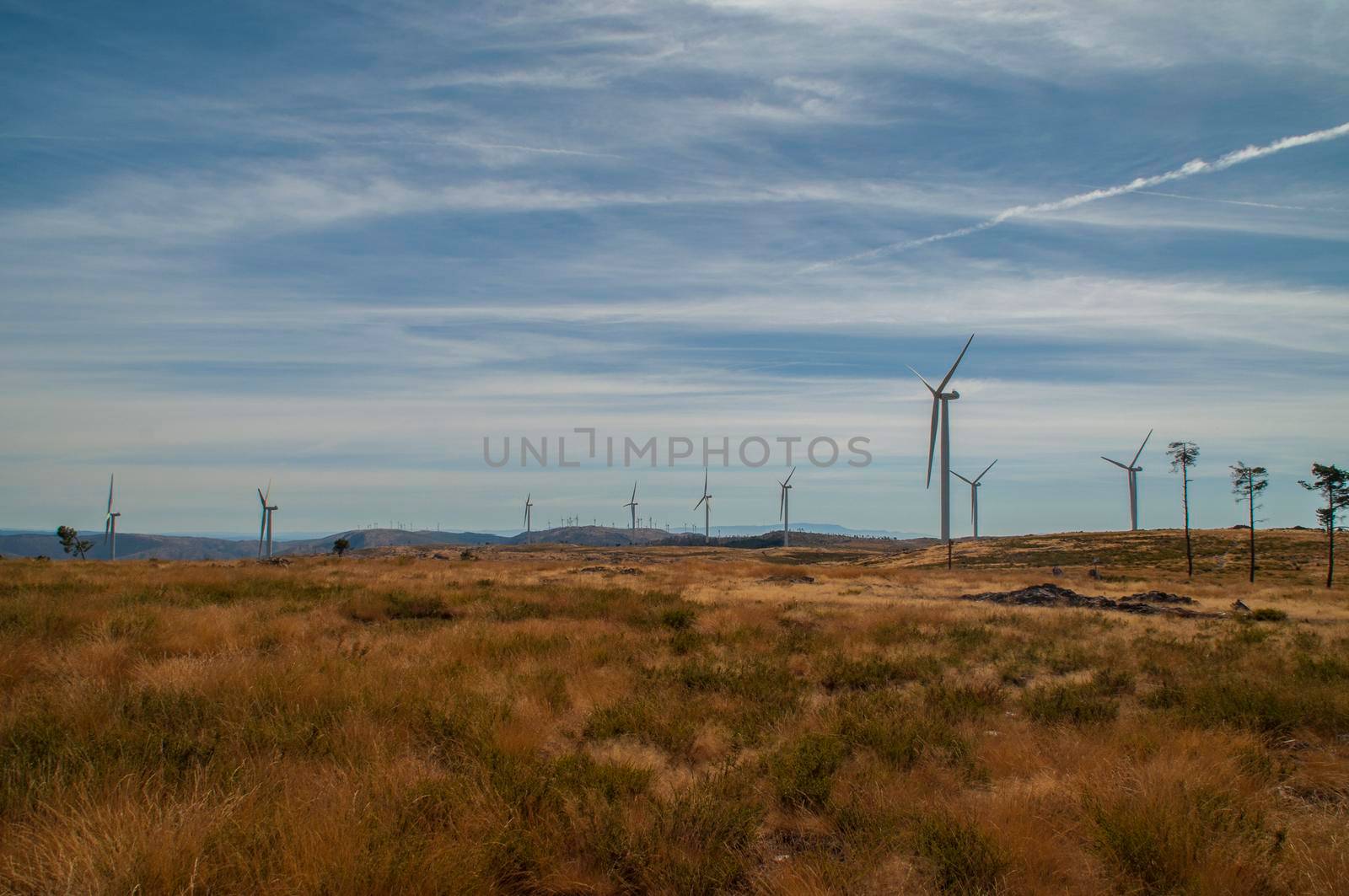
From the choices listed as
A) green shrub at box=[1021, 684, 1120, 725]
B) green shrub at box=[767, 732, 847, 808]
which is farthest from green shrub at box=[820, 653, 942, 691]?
green shrub at box=[767, 732, 847, 808]

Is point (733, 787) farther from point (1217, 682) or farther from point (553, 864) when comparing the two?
point (1217, 682)

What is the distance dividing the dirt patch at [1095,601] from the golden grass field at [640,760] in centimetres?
1333

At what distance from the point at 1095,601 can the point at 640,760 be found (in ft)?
102

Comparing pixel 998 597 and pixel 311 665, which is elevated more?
pixel 311 665

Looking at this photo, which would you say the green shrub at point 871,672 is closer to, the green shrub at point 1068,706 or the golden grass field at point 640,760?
the golden grass field at point 640,760

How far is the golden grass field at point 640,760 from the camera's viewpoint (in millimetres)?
5332

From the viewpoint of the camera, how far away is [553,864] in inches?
219

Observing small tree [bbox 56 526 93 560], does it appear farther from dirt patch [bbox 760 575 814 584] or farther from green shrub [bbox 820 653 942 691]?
green shrub [bbox 820 653 942 691]

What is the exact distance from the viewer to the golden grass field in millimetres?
5332

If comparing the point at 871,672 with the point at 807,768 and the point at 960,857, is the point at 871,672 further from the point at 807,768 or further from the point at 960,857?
the point at 960,857

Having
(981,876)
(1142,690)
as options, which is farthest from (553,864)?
(1142,690)

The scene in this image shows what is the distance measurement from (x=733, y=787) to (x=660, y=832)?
144cm

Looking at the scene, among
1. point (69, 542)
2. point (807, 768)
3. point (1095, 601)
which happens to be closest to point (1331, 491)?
point (1095, 601)

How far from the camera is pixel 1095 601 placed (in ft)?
107
